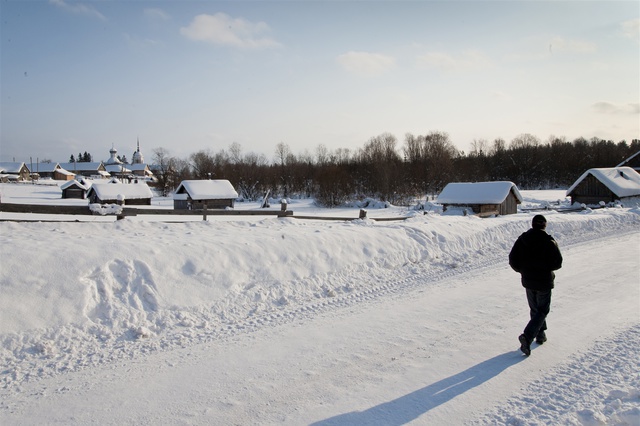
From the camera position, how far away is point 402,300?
25.9ft

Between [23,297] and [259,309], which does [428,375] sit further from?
[23,297]

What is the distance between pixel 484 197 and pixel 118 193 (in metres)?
48.0

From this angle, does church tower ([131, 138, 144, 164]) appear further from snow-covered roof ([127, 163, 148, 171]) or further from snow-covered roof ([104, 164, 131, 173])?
snow-covered roof ([104, 164, 131, 173])

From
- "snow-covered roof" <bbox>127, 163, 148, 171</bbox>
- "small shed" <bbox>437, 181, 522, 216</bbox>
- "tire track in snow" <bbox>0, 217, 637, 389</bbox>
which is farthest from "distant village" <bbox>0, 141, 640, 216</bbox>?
"snow-covered roof" <bbox>127, 163, 148, 171</bbox>

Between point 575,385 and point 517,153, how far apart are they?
321 ft

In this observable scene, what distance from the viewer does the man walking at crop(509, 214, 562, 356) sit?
542 centimetres

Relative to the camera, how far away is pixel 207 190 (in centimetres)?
5269

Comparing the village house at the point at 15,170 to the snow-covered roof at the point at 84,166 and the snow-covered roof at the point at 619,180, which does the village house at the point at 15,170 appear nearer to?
the snow-covered roof at the point at 84,166

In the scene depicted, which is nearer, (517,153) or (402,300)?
(402,300)

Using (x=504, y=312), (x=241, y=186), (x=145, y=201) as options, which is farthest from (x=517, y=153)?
(x=504, y=312)

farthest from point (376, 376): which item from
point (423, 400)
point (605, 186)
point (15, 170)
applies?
point (15, 170)

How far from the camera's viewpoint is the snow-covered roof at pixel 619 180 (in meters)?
30.6

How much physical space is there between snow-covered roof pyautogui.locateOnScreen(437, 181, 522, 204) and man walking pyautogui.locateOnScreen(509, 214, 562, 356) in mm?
26105

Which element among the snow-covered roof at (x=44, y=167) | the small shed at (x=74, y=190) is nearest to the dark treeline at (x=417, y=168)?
the small shed at (x=74, y=190)
